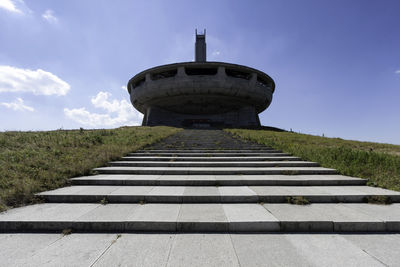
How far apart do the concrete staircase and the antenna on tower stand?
4070 cm

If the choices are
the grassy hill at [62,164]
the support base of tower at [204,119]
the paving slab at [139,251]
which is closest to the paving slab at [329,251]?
the paving slab at [139,251]

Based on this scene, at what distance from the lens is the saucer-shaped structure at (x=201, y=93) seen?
24.9m

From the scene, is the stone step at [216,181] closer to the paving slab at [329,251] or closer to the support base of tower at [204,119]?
the paving slab at [329,251]

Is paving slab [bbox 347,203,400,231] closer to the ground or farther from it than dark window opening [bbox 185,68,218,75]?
closer to the ground

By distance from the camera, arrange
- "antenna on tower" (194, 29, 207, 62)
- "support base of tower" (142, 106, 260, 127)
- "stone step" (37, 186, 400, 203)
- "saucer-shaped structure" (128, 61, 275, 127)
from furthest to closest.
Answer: "antenna on tower" (194, 29, 207, 62), "support base of tower" (142, 106, 260, 127), "saucer-shaped structure" (128, 61, 275, 127), "stone step" (37, 186, 400, 203)

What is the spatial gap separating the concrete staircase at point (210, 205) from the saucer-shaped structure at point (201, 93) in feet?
70.2

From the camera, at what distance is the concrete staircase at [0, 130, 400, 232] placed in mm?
2871

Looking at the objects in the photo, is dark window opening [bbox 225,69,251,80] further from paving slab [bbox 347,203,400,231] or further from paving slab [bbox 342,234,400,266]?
paving slab [bbox 342,234,400,266]

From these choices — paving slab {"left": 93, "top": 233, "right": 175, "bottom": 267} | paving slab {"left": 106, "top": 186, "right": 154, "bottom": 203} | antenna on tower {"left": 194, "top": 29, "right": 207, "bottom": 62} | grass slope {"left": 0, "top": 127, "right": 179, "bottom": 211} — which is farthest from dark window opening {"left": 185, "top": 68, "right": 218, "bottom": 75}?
paving slab {"left": 93, "top": 233, "right": 175, "bottom": 267}

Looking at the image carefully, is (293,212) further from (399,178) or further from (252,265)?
(399,178)

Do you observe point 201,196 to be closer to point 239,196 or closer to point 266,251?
point 239,196

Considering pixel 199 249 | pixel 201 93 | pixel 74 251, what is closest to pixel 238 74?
pixel 201 93

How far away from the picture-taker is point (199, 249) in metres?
2.37

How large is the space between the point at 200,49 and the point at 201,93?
2282 centimetres
